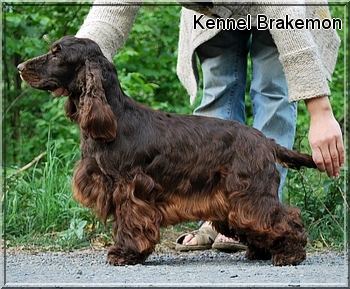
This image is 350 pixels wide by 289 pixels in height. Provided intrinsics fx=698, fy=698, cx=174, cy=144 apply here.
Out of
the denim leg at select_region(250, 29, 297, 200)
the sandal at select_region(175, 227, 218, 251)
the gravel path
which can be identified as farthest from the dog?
the sandal at select_region(175, 227, 218, 251)

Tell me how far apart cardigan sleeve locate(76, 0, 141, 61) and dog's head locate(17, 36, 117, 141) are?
47cm

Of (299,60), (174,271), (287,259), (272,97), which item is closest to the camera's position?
(174,271)

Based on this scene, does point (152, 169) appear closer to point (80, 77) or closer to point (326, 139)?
point (80, 77)

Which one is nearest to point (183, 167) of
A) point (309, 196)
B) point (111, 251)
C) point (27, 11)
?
point (111, 251)

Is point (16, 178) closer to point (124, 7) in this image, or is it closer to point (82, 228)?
point (82, 228)

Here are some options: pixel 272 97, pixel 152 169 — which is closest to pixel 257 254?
pixel 152 169

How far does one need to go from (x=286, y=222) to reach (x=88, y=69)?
1.25 m

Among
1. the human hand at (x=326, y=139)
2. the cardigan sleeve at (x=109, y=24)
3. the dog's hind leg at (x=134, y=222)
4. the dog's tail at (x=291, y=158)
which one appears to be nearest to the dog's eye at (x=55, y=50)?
the cardigan sleeve at (x=109, y=24)

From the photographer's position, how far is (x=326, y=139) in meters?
3.54

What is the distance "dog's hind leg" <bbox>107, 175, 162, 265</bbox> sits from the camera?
11.1 feet

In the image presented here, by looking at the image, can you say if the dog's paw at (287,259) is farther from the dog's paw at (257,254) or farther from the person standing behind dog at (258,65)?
the person standing behind dog at (258,65)

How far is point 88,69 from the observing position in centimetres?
345

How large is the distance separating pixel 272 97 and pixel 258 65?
22cm

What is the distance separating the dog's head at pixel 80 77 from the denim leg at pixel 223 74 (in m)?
1.00
